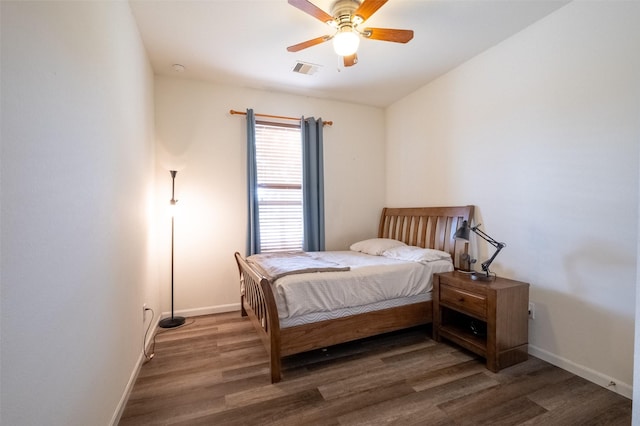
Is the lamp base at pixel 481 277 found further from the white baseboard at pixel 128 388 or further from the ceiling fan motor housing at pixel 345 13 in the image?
the white baseboard at pixel 128 388

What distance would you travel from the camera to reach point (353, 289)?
88.4 inches

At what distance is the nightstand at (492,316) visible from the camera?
6.76 feet

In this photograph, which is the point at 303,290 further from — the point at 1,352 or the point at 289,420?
the point at 1,352

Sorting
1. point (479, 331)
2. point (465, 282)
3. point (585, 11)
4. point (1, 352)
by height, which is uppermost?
point (585, 11)

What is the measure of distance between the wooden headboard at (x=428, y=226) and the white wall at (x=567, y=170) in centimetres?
19

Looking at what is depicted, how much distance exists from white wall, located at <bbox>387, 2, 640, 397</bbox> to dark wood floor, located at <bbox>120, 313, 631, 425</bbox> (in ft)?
1.33

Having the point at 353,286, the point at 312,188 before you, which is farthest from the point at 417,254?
the point at 312,188

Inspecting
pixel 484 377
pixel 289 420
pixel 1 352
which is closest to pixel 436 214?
pixel 484 377

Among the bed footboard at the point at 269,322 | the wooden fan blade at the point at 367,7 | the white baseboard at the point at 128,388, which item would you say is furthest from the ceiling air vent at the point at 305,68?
the white baseboard at the point at 128,388

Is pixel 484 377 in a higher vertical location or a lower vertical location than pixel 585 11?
lower

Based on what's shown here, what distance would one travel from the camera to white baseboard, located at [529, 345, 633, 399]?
1.78m

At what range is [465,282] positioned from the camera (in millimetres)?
2303

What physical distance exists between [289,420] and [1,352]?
138 centimetres

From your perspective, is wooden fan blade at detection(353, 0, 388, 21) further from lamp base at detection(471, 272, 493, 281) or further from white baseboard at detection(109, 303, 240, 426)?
white baseboard at detection(109, 303, 240, 426)
